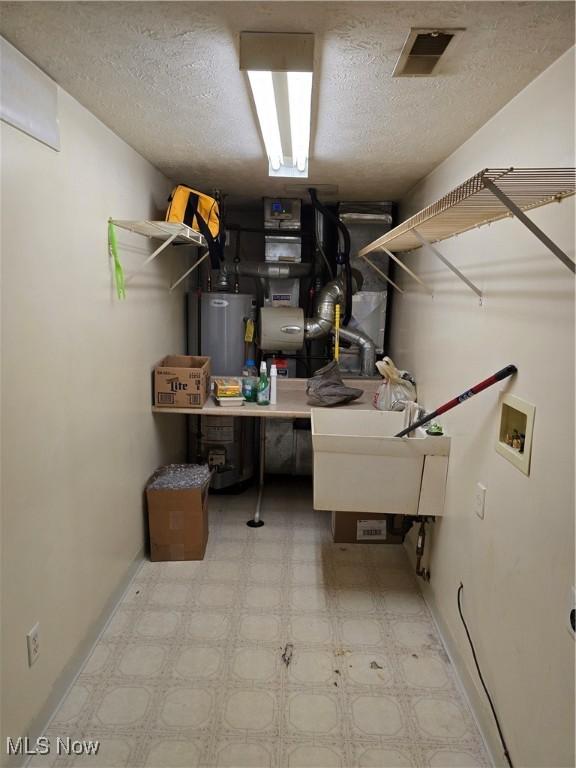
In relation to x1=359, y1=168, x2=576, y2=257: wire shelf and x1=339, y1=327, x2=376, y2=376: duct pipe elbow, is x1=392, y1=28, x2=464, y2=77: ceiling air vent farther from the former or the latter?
x1=339, y1=327, x2=376, y2=376: duct pipe elbow

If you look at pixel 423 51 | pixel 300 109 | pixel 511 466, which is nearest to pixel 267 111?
pixel 300 109

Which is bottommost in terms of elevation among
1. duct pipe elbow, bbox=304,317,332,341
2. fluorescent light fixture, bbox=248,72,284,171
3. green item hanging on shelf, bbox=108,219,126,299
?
duct pipe elbow, bbox=304,317,332,341

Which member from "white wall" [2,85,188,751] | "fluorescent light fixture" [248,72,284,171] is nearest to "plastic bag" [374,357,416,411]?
"fluorescent light fixture" [248,72,284,171]

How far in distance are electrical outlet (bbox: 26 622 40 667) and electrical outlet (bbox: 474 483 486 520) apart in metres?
1.66

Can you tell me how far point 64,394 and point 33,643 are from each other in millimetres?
869

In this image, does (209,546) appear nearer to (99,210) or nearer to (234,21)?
(99,210)

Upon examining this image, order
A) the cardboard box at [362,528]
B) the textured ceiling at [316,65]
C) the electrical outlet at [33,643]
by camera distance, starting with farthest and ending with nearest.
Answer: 1. the cardboard box at [362,528]
2. the electrical outlet at [33,643]
3. the textured ceiling at [316,65]

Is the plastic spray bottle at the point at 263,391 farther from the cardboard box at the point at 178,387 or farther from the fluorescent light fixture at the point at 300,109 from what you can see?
the fluorescent light fixture at the point at 300,109

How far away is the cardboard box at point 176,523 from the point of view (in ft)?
9.19

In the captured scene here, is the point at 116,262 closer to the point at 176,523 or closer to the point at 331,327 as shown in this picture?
the point at 176,523

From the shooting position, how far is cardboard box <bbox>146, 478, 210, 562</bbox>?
2.80 metres

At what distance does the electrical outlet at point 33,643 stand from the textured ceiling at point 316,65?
1878 mm

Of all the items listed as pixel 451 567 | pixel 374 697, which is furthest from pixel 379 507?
pixel 374 697

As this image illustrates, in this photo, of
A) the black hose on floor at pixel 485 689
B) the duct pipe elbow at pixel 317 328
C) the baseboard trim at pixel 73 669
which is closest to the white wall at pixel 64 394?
the baseboard trim at pixel 73 669
